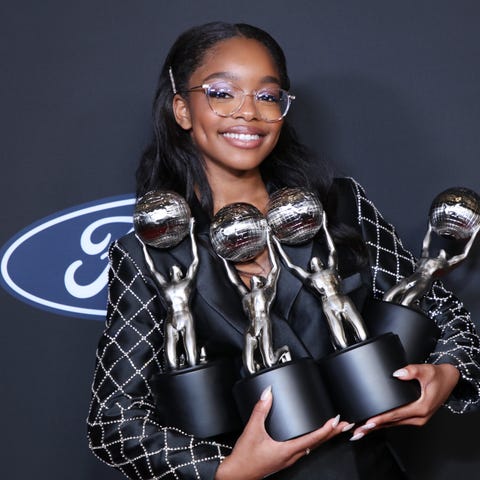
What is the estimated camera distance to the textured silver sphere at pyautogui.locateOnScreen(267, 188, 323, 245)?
1144 mm

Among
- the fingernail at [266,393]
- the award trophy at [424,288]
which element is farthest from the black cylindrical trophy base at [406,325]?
the fingernail at [266,393]

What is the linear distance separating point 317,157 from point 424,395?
493mm

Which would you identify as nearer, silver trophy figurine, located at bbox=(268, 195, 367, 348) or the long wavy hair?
silver trophy figurine, located at bbox=(268, 195, 367, 348)

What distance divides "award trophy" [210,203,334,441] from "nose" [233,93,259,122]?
14 cm

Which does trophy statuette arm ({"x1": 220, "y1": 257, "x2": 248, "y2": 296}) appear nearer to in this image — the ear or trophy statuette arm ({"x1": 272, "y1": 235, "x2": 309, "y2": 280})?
trophy statuette arm ({"x1": 272, "y1": 235, "x2": 309, "y2": 280})

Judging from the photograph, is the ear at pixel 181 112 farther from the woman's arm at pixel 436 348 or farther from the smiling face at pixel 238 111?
the woman's arm at pixel 436 348

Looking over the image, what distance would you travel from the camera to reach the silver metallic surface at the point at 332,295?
106 centimetres

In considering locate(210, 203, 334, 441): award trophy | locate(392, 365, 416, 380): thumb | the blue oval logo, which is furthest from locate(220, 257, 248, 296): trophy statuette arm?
the blue oval logo

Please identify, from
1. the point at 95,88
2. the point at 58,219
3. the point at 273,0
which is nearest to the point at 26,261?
the point at 58,219

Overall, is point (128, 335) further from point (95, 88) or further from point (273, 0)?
point (273, 0)

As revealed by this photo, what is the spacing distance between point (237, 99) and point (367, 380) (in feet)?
1.46

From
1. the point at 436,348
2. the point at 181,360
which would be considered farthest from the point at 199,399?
the point at 436,348

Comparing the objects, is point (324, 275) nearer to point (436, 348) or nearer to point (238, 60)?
point (436, 348)

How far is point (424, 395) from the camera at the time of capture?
1.07 m
